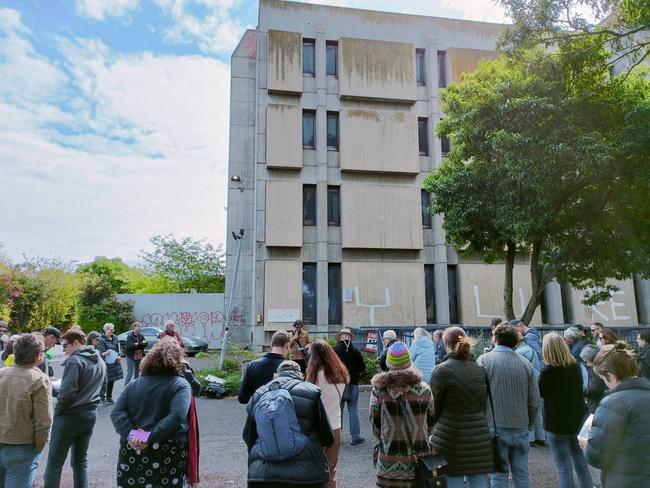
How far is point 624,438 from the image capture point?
3139 mm

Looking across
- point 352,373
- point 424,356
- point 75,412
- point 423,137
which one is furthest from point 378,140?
point 75,412

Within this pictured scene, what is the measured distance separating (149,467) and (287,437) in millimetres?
1414

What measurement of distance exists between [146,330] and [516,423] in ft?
70.0

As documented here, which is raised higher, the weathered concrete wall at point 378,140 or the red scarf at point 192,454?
the weathered concrete wall at point 378,140

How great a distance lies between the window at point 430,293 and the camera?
69.9ft

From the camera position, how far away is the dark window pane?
2152cm

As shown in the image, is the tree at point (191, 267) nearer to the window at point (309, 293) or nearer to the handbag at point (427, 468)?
the window at point (309, 293)

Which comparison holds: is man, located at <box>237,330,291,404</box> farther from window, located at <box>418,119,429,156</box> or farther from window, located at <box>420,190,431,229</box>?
window, located at <box>418,119,429,156</box>

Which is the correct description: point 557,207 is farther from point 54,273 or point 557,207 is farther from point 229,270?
point 54,273

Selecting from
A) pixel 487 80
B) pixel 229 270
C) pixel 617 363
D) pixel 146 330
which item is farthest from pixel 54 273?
pixel 617 363

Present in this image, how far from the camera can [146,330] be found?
2266 cm

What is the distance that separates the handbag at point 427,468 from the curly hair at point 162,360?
6.47 feet

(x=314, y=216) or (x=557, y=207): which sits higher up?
(x=314, y=216)

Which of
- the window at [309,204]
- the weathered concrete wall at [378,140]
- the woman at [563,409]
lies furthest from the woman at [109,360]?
the weathered concrete wall at [378,140]
